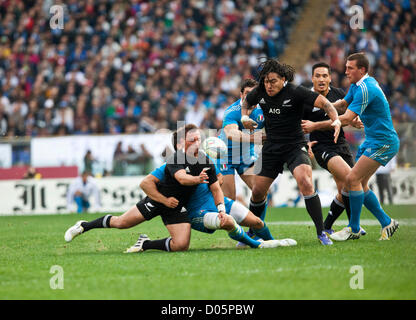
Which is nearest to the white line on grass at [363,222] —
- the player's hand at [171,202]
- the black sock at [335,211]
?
the black sock at [335,211]

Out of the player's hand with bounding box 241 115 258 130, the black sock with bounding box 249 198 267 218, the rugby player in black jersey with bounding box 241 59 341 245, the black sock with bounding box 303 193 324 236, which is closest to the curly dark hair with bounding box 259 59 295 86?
the rugby player in black jersey with bounding box 241 59 341 245

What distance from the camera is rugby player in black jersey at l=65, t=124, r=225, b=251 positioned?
806cm

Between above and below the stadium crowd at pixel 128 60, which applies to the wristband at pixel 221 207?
below

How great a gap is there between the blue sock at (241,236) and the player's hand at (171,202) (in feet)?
2.41

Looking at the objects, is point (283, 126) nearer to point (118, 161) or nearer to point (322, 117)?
point (322, 117)

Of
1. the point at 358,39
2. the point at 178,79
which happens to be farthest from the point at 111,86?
the point at 358,39

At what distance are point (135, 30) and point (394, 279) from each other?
19719mm

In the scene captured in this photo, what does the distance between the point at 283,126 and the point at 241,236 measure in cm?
154

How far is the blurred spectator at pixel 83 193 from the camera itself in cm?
1855

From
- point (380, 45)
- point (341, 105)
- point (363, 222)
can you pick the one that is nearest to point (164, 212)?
point (341, 105)

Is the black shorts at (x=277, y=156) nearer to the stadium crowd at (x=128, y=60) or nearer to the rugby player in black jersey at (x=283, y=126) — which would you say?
the rugby player in black jersey at (x=283, y=126)

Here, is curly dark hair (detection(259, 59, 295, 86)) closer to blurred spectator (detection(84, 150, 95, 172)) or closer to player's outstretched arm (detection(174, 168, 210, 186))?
player's outstretched arm (detection(174, 168, 210, 186))

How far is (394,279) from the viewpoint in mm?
5824

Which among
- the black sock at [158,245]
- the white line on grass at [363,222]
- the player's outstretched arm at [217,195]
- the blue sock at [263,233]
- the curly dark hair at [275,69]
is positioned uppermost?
the curly dark hair at [275,69]
